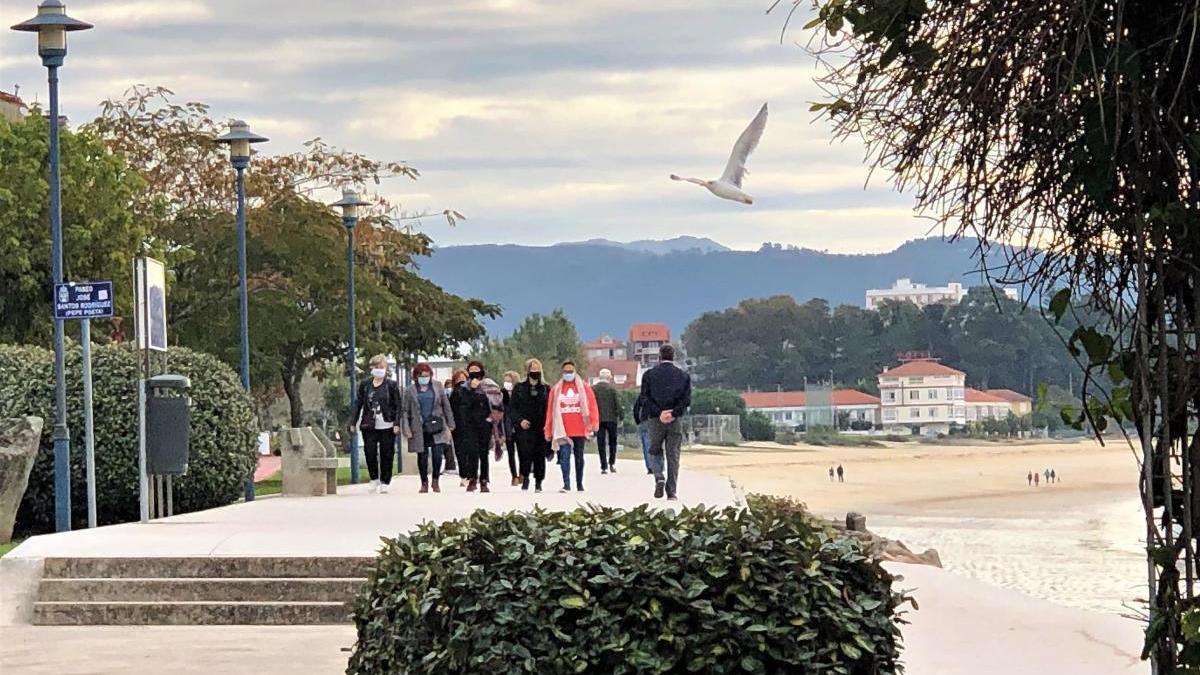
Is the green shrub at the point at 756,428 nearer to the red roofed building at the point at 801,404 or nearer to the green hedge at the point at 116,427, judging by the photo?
the red roofed building at the point at 801,404

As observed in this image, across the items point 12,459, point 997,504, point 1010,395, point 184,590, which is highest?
point 1010,395

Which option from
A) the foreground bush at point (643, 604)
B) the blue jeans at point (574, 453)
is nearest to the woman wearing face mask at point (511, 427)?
the blue jeans at point (574, 453)

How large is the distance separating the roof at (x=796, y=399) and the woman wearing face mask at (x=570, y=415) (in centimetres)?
16170

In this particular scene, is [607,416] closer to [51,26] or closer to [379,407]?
[379,407]

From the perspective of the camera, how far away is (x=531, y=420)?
25219 millimetres

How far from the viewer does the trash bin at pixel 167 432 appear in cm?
1934

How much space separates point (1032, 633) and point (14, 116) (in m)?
59.8

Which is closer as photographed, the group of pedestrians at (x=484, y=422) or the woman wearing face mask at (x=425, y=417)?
the group of pedestrians at (x=484, y=422)

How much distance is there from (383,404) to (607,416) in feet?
28.1

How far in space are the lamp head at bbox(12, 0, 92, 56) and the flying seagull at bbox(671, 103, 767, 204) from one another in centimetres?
641

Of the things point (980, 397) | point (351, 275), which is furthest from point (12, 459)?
point (980, 397)

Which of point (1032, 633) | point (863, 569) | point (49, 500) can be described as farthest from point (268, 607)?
point (49, 500)

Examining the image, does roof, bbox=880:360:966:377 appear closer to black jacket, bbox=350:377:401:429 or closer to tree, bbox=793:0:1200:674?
black jacket, bbox=350:377:401:429

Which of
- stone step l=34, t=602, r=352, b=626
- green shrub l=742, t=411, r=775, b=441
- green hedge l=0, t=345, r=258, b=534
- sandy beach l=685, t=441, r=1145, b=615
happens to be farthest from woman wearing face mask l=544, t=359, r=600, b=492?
green shrub l=742, t=411, r=775, b=441
